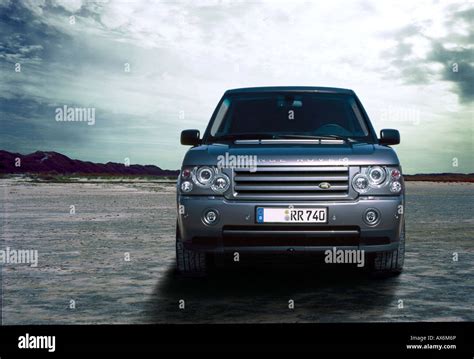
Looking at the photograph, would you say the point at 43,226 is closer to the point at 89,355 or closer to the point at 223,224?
the point at 223,224

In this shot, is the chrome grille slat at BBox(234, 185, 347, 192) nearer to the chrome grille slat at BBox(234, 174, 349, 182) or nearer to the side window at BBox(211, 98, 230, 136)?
the chrome grille slat at BBox(234, 174, 349, 182)

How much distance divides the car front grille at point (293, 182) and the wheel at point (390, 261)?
3.27 feet

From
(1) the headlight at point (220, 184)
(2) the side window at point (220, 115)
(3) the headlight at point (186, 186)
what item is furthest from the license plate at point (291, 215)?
(2) the side window at point (220, 115)

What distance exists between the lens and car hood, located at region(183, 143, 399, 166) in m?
5.92

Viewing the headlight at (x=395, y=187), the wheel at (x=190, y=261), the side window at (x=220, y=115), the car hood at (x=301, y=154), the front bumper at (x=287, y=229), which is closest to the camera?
the front bumper at (x=287, y=229)

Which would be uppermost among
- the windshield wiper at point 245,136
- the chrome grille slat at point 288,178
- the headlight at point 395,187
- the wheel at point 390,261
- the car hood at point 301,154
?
the windshield wiper at point 245,136

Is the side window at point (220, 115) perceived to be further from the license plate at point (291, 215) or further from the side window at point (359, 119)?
the license plate at point (291, 215)

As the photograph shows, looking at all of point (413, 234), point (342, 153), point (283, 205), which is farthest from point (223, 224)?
point (413, 234)

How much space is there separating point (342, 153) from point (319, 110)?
1547 mm

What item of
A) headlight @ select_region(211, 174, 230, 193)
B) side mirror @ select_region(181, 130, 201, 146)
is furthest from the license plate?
side mirror @ select_region(181, 130, 201, 146)

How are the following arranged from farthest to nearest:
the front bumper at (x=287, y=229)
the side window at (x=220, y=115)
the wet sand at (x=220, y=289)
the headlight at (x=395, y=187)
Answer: the side window at (x=220, y=115) < the headlight at (x=395, y=187) < the front bumper at (x=287, y=229) < the wet sand at (x=220, y=289)

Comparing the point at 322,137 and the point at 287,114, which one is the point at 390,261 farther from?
the point at 287,114

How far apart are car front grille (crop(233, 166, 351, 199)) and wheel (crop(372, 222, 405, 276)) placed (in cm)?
100

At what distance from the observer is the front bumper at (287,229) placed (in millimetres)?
5820
